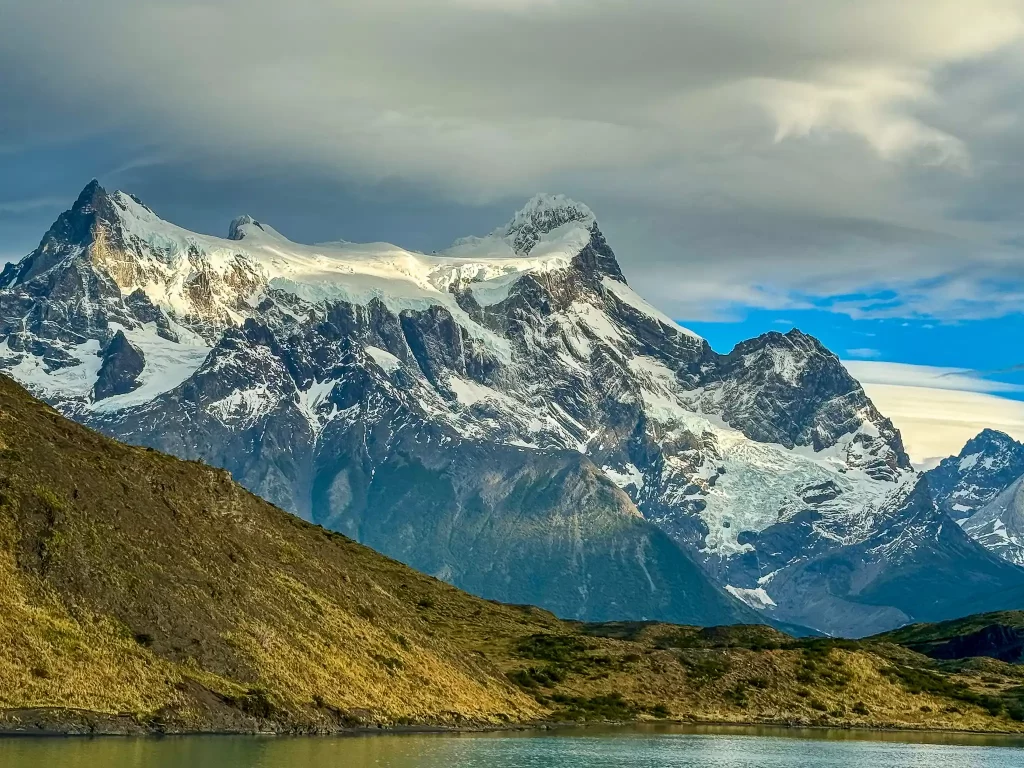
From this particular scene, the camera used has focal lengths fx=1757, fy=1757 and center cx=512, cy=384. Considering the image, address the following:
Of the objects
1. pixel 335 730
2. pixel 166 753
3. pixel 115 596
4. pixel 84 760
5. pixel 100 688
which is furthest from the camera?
pixel 335 730

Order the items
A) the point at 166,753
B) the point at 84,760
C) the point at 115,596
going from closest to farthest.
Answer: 1. the point at 84,760
2. the point at 166,753
3. the point at 115,596

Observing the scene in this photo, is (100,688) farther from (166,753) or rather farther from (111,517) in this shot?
(111,517)

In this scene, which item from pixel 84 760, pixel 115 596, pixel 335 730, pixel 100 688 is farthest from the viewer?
pixel 335 730

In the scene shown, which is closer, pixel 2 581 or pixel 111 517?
pixel 2 581

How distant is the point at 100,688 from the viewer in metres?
165

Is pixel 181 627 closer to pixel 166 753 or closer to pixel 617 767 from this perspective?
pixel 166 753

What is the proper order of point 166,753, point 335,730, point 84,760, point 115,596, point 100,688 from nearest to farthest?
point 84,760 → point 166,753 → point 100,688 → point 115,596 → point 335,730

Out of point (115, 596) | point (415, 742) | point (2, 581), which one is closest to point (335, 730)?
point (415, 742)

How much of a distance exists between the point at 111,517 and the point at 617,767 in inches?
2419

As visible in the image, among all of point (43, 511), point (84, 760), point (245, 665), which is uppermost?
point (43, 511)

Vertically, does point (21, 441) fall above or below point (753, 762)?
above

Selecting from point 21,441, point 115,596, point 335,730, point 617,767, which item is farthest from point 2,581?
point 617,767

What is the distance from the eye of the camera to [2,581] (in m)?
169

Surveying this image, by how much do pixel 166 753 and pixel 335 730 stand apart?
1658 inches
